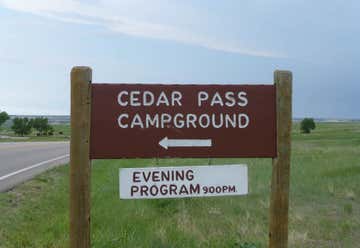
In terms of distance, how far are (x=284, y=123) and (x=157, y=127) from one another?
0.99 meters

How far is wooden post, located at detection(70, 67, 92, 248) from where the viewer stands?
3869 millimetres

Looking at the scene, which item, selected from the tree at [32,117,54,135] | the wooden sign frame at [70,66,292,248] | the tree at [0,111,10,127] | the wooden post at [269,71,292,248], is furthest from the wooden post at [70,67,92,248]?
the tree at [0,111,10,127]

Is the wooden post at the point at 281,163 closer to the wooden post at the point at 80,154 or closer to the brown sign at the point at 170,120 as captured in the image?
the brown sign at the point at 170,120

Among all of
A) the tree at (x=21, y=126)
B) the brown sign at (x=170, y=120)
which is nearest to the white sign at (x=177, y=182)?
the brown sign at (x=170, y=120)

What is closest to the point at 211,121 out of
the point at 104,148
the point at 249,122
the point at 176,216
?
the point at 249,122

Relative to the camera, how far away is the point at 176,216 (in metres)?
7.13

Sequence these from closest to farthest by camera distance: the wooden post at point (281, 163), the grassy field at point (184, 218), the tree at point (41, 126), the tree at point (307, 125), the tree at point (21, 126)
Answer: the wooden post at point (281, 163)
the grassy field at point (184, 218)
the tree at point (21, 126)
the tree at point (41, 126)
the tree at point (307, 125)

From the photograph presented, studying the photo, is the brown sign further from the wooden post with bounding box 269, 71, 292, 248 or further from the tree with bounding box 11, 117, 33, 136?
the tree with bounding box 11, 117, 33, 136

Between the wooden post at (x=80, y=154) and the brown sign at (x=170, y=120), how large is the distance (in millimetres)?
75

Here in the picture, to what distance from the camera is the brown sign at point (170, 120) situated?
395 cm

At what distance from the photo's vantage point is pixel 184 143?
13.1 ft

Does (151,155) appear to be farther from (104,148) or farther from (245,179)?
(245,179)

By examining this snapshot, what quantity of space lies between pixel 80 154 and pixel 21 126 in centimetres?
6322

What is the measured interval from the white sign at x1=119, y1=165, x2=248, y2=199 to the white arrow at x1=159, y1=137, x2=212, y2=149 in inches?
A: 7.2
